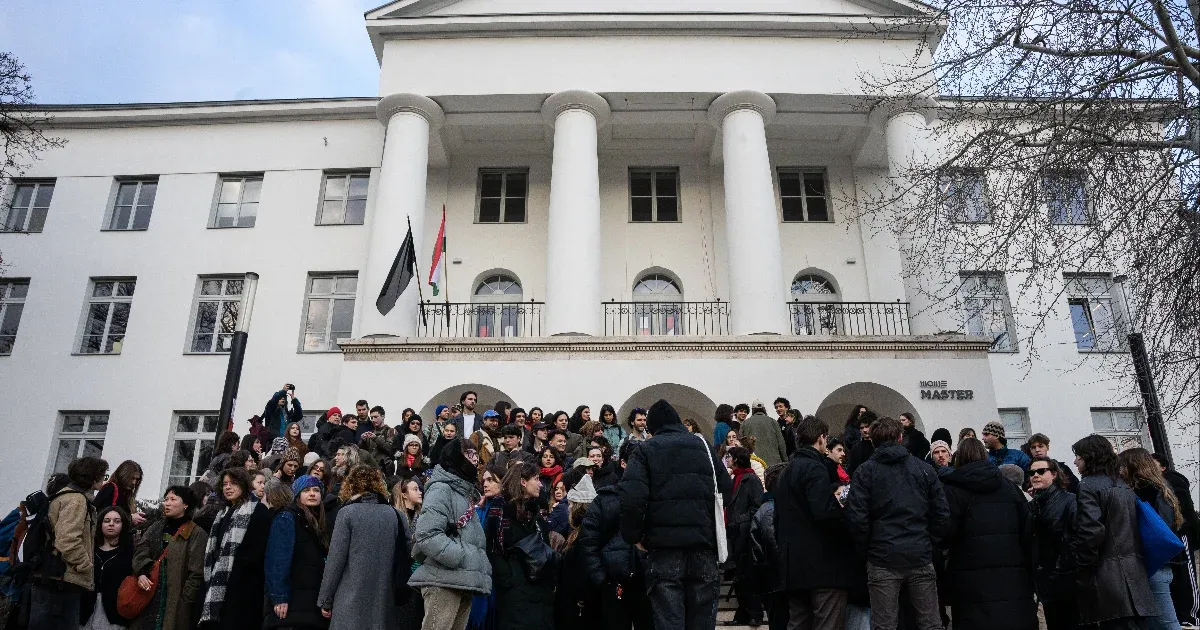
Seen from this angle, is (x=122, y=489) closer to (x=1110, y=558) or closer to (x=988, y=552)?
(x=988, y=552)

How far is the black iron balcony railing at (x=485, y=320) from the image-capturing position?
19.4 metres

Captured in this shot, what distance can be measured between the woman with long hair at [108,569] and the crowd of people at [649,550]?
2 centimetres

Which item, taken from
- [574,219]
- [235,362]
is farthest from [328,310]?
[574,219]

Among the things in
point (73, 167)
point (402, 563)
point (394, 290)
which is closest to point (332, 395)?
point (394, 290)

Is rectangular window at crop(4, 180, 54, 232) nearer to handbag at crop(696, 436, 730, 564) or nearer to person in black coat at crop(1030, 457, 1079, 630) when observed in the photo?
handbag at crop(696, 436, 730, 564)

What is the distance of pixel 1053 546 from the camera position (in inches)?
247

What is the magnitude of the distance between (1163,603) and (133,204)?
2372 cm

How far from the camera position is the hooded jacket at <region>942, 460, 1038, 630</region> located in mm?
5684

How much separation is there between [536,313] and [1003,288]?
1165 centimetres

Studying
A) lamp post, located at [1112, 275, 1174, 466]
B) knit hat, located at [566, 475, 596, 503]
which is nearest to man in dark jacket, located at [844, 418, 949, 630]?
knit hat, located at [566, 475, 596, 503]

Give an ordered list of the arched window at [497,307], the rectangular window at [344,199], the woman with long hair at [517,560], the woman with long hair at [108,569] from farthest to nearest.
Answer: the rectangular window at [344,199]
the arched window at [497,307]
the woman with long hair at [108,569]
the woman with long hair at [517,560]

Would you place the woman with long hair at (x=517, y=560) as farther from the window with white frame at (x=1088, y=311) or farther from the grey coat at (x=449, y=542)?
the window with white frame at (x=1088, y=311)

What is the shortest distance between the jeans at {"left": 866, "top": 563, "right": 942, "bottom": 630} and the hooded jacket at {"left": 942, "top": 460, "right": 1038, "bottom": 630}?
270 mm

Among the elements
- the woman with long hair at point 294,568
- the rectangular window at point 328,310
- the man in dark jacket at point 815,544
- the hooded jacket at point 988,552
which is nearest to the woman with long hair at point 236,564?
the woman with long hair at point 294,568
